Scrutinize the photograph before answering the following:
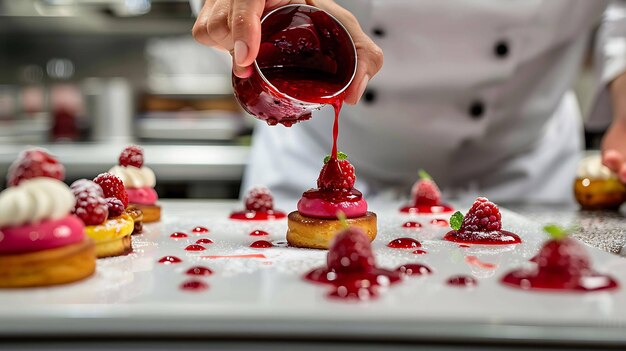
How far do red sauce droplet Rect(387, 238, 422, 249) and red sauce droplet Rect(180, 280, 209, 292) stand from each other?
585 mm

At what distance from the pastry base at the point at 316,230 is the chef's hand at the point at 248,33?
0.99 ft

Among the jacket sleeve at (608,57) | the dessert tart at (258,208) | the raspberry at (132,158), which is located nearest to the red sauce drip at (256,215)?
the dessert tart at (258,208)

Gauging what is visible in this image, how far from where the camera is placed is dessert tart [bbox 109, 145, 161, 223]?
2.07m

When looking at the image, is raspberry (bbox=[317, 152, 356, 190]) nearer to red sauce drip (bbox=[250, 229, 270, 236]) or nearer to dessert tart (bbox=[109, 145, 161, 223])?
red sauce drip (bbox=[250, 229, 270, 236])

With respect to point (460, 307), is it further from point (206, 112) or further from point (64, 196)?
point (206, 112)

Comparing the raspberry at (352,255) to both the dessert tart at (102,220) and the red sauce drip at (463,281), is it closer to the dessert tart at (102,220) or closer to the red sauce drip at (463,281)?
the red sauce drip at (463,281)

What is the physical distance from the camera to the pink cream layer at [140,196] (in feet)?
Result: 6.79

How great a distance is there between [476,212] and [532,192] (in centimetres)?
111

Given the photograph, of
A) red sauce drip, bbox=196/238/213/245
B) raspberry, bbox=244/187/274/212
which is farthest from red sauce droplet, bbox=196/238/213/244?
raspberry, bbox=244/187/274/212

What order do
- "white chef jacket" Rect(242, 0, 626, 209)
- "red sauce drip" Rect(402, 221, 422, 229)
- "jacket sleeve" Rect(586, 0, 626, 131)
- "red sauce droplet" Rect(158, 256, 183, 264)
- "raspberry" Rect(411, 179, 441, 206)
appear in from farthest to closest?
"jacket sleeve" Rect(586, 0, 626, 131) < "white chef jacket" Rect(242, 0, 626, 209) < "raspberry" Rect(411, 179, 441, 206) < "red sauce drip" Rect(402, 221, 422, 229) < "red sauce droplet" Rect(158, 256, 183, 264)

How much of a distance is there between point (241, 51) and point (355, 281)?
Result: 23.2 inches

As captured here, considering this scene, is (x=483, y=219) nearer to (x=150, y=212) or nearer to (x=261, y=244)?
(x=261, y=244)

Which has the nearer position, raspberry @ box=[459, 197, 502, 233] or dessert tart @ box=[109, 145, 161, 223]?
raspberry @ box=[459, 197, 502, 233]

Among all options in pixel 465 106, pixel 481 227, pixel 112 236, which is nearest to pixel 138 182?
pixel 112 236
